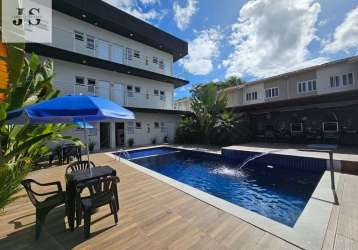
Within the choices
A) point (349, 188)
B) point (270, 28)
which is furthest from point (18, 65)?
point (270, 28)

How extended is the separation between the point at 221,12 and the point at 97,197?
47.0ft

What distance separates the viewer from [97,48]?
17750 mm

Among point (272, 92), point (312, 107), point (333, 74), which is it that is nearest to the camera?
point (312, 107)

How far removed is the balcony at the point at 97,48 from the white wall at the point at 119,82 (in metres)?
1.57

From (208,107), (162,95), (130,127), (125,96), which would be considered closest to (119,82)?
(125,96)

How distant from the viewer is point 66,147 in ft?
34.6

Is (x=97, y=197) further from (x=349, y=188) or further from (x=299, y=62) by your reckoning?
(x=299, y=62)

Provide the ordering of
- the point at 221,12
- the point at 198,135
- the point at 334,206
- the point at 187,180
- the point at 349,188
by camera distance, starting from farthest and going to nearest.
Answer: the point at 198,135
the point at 221,12
the point at 187,180
the point at 349,188
the point at 334,206

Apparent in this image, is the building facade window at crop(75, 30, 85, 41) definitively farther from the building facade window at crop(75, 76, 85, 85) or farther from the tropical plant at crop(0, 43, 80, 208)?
the tropical plant at crop(0, 43, 80, 208)

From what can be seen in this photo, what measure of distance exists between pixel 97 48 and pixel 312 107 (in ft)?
65.8

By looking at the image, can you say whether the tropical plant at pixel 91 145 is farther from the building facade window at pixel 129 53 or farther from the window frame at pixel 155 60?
the window frame at pixel 155 60

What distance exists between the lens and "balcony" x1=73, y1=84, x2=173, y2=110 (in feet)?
55.0

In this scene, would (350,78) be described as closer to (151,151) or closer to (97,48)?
(151,151)

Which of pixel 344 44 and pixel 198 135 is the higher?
pixel 344 44
